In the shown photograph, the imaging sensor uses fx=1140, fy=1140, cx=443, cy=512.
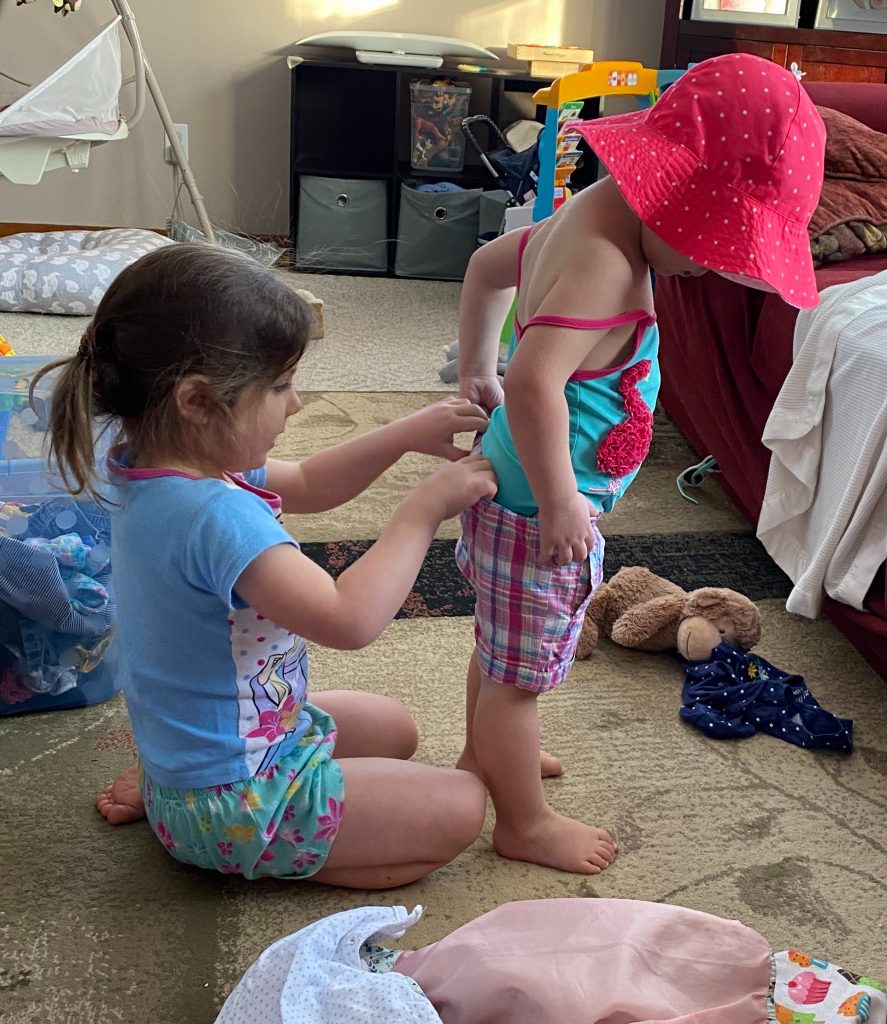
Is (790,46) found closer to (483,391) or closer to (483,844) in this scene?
(483,391)

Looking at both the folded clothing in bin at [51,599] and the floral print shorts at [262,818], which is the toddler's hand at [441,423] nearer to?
the floral print shorts at [262,818]

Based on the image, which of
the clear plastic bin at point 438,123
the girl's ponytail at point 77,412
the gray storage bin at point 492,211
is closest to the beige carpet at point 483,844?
the girl's ponytail at point 77,412

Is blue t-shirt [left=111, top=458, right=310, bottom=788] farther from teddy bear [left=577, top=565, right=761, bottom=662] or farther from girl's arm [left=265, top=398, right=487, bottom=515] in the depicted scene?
teddy bear [left=577, top=565, right=761, bottom=662]

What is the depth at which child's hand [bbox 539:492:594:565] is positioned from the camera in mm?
1053

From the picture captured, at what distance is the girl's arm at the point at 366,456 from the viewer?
1.14 meters

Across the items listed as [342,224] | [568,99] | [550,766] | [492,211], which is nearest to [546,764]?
[550,766]

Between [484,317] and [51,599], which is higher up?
[484,317]

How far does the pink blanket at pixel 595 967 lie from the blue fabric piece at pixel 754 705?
532 millimetres

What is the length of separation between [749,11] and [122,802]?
3225mm

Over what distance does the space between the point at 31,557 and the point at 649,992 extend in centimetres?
85

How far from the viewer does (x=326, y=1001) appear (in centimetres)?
83

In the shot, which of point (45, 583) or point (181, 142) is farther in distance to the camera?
point (181, 142)

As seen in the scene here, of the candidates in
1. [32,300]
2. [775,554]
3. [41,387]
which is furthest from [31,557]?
[32,300]

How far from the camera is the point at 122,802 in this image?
4.04 feet
